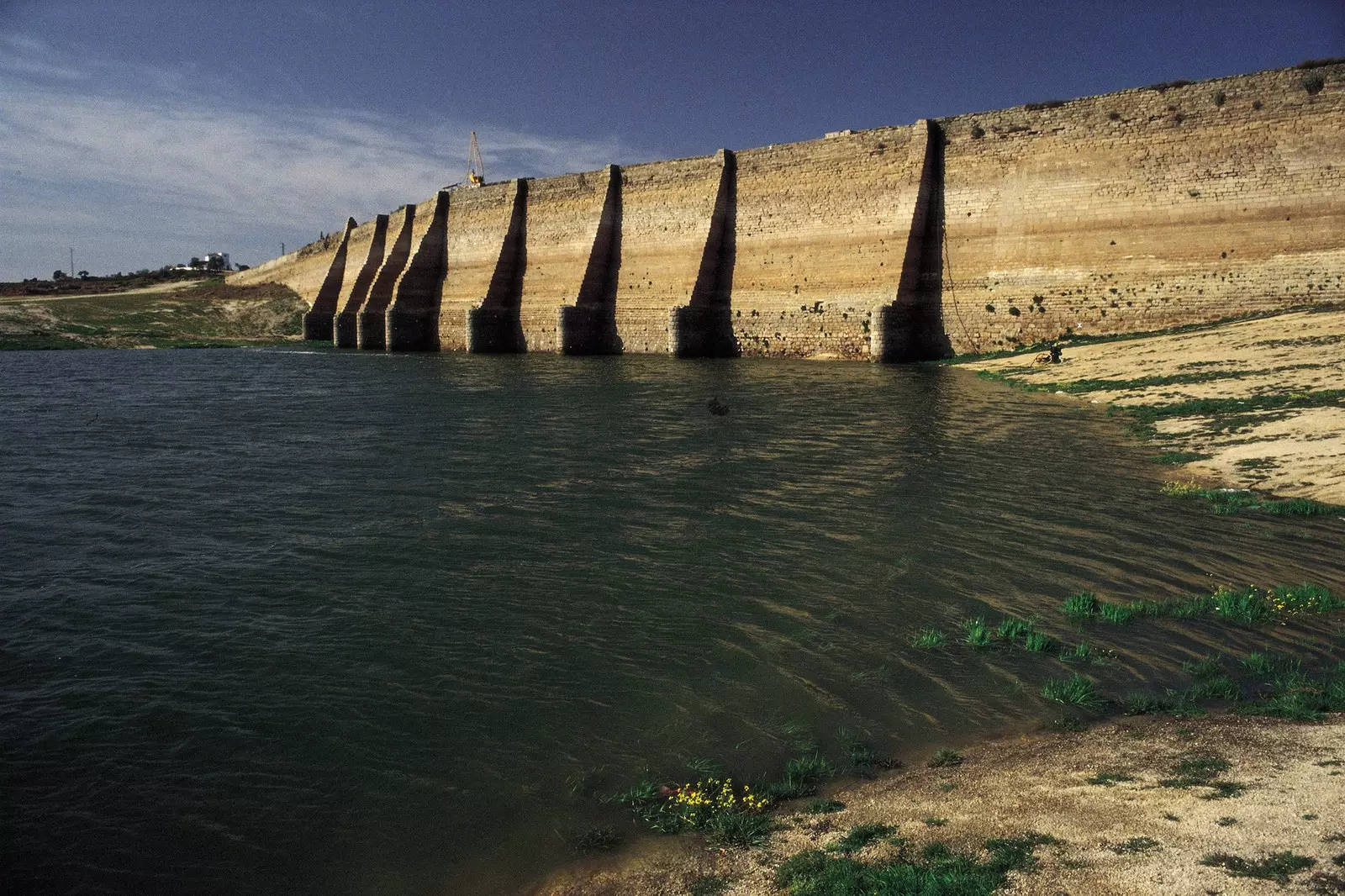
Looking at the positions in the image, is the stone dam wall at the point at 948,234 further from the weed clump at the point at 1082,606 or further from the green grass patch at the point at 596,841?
the green grass patch at the point at 596,841

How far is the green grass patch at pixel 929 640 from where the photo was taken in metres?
5.76

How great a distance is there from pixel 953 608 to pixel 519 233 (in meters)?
43.1

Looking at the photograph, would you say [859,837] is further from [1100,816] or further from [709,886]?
[1100,816]

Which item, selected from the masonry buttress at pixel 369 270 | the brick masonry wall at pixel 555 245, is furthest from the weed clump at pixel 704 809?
the masonry buttress at pixel 369 270

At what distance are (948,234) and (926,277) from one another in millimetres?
1686

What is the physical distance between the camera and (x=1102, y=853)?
3.24m

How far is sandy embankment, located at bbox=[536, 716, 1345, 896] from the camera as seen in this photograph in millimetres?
3105

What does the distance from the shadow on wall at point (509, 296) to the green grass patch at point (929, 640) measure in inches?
1600

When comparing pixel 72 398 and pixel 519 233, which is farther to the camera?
pixel 519 233

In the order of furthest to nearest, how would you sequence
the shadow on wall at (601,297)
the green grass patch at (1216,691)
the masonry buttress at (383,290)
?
1. the masonry buttress at (383,290)
2. the shadow on wall at (601,297)
3. the green grass patch at (1216,691)

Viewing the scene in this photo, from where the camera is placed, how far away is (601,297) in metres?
40.7

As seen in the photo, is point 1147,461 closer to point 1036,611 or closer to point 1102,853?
point 1036,611

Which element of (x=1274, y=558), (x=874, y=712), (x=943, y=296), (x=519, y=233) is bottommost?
(x=874, y=712)

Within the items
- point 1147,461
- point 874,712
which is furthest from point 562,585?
point 1147,461
